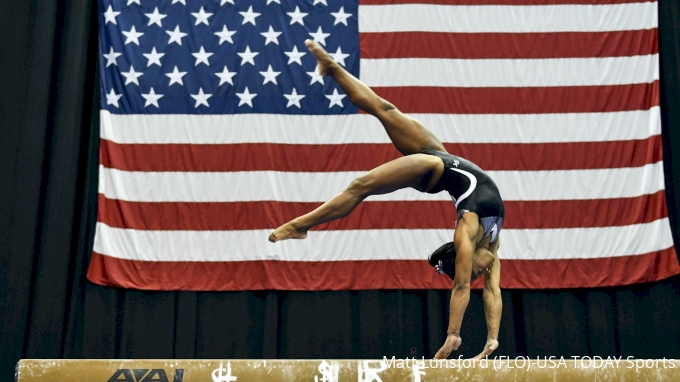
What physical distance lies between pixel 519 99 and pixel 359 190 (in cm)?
377

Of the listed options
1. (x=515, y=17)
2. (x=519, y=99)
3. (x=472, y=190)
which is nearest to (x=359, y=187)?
(x=472, y=190)

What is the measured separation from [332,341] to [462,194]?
3.26m

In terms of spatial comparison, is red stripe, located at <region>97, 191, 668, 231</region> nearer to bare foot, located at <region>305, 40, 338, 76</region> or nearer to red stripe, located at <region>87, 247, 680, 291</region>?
red stripe, located at <region>87, 247, 680, 291</region>

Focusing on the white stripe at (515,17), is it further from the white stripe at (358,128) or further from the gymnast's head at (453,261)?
the gymnast's head at (453,261)

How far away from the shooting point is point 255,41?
27.9ft

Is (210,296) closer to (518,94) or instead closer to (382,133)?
(382,133)

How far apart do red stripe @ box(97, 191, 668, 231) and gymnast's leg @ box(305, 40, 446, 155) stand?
8.28ft

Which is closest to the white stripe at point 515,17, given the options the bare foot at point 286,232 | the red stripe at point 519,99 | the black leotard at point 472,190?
the red stripe at point 519,99

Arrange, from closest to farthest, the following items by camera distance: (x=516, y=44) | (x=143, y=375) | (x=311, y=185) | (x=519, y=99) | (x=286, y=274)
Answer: (x=143, y=375), (x=286, y=274), (x=311, y=185), (x=519, y=99), (x=516, y=44)

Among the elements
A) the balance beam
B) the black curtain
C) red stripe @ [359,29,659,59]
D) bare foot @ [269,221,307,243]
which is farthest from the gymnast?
red stripe @ [359,29,659,59]

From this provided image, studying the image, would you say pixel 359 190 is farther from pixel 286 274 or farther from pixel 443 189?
pixel 286 274

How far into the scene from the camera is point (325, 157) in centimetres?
825

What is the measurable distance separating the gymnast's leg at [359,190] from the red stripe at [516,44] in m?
3.40

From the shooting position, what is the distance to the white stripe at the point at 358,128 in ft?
27.1
